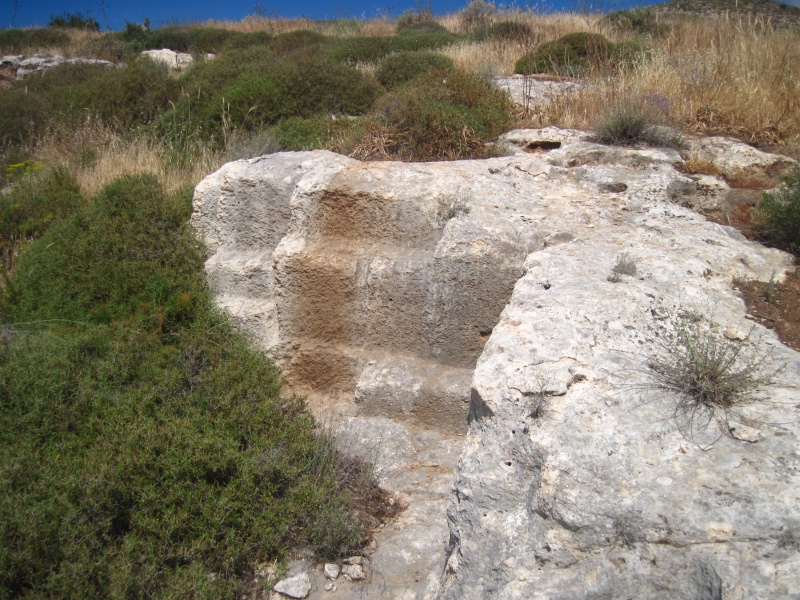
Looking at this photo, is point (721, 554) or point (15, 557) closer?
point (721, 554)

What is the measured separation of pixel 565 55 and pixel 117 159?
6.26 meters

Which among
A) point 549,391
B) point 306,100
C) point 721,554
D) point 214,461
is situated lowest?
point 214,461

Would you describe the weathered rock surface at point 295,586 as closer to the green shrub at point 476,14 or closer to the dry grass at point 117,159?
the dry grass at point 117,159

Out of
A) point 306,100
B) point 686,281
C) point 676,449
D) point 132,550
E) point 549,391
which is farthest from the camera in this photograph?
point 306,100

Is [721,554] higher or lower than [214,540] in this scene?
higher

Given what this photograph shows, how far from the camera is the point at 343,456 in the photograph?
4.03m

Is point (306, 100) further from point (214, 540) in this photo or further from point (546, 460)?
point (546, 460)

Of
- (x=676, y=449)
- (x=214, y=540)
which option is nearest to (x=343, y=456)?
(x=214, y=540)

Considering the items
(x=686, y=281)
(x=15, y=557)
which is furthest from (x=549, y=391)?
(x=15, y=557)

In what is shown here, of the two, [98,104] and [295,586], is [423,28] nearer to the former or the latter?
[98,104]

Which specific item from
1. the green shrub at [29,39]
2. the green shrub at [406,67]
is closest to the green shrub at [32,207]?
the green shrub at [406,67]

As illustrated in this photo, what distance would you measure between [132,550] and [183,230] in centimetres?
310

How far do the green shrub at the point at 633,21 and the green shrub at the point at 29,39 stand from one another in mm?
17808

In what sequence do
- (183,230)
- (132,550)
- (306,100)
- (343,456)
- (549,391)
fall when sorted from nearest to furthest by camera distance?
(549,391) < (132,550) < (343,456) < (183,230) < (306,100)
